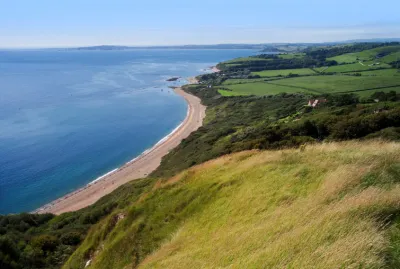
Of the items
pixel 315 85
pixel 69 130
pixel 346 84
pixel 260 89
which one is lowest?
pixel 69 130

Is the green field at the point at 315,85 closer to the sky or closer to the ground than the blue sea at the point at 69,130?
closer to the sky

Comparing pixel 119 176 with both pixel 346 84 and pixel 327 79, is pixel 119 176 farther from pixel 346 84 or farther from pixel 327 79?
pixel 327 79

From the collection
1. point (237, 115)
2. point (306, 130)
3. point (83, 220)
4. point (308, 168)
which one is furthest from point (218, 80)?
point (308, 168)

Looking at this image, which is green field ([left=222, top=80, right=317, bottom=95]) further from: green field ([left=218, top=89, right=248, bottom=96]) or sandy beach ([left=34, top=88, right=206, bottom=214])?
sandy beach ([left=34, top=88, right=206, bottom=214])

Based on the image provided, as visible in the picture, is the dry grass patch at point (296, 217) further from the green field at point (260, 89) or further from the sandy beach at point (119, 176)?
the green field at point (260, 89)

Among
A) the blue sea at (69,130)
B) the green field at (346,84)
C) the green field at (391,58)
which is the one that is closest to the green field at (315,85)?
the green field at (346,84)

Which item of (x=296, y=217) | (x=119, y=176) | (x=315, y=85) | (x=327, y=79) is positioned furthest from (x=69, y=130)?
(x=327, y=79)
